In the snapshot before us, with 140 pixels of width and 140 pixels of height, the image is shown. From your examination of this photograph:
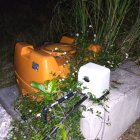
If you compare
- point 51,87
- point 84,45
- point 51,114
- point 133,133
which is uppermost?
point 84,45

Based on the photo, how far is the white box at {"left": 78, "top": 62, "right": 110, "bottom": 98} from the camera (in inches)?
74.1

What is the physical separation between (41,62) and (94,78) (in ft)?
1.48

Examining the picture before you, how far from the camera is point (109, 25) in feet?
8.50

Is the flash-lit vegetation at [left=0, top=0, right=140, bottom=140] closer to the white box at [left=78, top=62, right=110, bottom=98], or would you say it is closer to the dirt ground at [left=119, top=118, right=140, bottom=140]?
the white box at [left=78, top=62, right=110, bottom=98]

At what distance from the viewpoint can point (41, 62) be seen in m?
2.05

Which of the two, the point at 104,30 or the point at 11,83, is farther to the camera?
the point at 11,83

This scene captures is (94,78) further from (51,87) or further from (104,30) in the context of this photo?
(104,30)

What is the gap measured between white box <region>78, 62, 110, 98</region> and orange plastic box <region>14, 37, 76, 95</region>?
24cm

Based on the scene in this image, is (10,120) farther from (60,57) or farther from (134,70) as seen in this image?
→ (134,70)

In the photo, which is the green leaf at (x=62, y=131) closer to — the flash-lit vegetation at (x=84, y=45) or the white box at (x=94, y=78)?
the flash-lit vegetation at (x=84, y=45)

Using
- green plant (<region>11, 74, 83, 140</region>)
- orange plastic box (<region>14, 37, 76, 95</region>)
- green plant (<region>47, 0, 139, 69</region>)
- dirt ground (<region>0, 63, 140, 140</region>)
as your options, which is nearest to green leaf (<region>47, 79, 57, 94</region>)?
green plant (<region>11, 74, 83, 140</region>)

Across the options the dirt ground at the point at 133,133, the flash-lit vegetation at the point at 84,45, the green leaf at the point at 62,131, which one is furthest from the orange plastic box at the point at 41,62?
the dirt ground at the point at 133,133

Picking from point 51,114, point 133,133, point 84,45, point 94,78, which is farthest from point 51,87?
point 133,133

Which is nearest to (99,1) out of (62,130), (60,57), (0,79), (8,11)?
(60,57)
